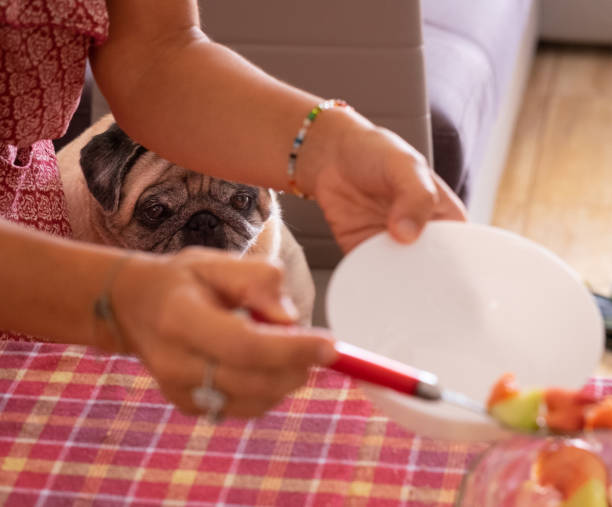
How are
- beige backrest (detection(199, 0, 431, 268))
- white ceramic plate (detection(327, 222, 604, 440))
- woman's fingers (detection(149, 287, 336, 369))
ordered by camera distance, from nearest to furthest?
woman's fingers (detection(149, 287, 336, 369))
white ceramic plate (detection(327, 222, 604, 440))
beige backrest (detection(199, 0, 431, 268))

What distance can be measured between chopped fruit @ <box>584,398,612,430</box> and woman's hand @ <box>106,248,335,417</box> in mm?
166

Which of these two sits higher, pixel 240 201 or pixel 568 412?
pixel 568 412

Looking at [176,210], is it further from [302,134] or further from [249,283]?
[249,283]

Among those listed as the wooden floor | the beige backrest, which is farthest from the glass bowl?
the wooden floor

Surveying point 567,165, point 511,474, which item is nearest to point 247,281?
point 511,474

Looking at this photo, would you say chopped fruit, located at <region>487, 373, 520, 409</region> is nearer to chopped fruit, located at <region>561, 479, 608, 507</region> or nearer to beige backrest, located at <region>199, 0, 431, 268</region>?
chopped fruit, located at <region>561, 479, 608, 507</region>

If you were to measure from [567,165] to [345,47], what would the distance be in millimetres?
1265

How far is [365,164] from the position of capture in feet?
2.62

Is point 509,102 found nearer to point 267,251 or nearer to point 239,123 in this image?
point 267,251

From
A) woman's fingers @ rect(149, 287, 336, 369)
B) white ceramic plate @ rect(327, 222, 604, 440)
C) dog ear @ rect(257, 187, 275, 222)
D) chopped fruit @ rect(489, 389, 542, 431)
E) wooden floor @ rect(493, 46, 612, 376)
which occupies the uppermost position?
woman's fingers @ rect(149, 287, 336, 369)

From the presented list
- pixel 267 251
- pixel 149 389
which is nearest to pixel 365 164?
pixel 149 389

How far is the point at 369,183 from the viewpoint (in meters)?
0.80

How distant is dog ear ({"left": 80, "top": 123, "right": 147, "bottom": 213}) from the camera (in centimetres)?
130

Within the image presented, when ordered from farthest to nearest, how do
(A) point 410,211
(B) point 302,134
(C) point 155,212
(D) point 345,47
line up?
1. (D) point 345,47
2. (C) point 155,212
3. (B) point 302,134
4. (A) point 410,211
